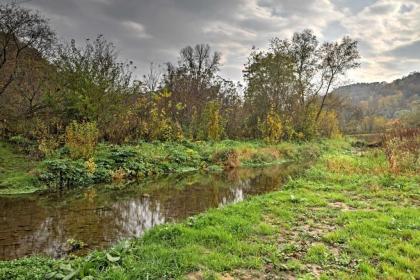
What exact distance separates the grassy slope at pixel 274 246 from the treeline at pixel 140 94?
10.5m

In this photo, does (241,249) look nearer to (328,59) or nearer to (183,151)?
(183,151)

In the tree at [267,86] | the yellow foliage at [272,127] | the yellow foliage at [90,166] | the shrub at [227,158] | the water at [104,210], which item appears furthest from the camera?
the tree at [267,86]

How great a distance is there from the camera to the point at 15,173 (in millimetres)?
14188

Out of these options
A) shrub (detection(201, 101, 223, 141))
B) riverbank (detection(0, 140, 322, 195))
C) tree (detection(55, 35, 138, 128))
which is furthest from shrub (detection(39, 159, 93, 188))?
shrub (detection(201, 101, 223, 141))

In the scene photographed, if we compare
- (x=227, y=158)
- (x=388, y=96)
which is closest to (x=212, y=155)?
(x=227, y=158)

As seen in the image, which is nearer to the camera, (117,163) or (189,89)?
(117,163)

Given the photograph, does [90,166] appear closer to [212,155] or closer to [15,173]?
[15,173]

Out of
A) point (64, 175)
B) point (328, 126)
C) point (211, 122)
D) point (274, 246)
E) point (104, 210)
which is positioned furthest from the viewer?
point (328, 126)

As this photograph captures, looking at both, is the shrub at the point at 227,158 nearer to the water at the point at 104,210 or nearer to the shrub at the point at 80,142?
the water at the point at 104,210

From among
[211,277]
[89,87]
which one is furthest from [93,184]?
[211,277]

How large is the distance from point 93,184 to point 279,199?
27.2 ft

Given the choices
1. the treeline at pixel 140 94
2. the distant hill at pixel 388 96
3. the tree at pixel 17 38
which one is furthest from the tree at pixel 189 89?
the distant hill at pixel 388 96

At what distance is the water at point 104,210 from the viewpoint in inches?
310

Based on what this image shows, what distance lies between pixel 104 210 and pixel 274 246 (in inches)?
244
